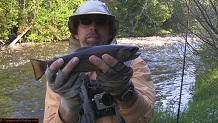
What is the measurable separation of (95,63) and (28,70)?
502 inches

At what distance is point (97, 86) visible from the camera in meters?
2.21

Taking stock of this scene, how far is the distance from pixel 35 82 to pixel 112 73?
10.9 meters

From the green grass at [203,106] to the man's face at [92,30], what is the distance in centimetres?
362

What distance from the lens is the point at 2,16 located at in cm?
2150

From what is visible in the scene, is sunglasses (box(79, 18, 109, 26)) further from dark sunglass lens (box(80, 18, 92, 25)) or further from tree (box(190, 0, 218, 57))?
tree (box(190, 0, 218, 57))

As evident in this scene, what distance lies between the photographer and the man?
79.4 inches

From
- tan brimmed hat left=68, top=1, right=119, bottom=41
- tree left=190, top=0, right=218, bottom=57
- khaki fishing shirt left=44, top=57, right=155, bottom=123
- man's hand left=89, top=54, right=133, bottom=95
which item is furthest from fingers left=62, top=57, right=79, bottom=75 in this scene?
tree left=190, top=0, right=218, bottom=57

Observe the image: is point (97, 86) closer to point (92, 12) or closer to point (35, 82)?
point (92, 12)

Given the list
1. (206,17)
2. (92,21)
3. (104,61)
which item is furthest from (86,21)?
(206,17)

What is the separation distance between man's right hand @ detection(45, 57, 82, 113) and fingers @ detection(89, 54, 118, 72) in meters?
0.13

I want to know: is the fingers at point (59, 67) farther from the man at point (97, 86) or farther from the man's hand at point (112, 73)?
the man's hand at point (112, 73)

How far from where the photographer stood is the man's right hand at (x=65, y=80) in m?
2.01

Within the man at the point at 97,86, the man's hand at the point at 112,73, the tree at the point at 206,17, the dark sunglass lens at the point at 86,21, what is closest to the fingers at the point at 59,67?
the man at the point at 97,86

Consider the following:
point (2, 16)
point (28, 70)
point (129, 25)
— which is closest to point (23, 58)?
point (28, 70)
